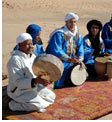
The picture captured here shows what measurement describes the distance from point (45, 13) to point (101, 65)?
60.8ft

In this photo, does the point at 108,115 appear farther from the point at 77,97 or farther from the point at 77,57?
the point at 77,57

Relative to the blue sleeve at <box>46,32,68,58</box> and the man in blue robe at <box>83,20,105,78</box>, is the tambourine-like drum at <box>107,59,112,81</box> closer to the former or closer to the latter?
the man in blue robe at <box>83,20,105,78</box>

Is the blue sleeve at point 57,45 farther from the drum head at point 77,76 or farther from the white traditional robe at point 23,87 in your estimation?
the white traditional robe at point 23,87

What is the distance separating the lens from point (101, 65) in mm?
7090

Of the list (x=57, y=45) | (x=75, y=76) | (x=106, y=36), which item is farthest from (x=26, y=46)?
(x=106, y=36)

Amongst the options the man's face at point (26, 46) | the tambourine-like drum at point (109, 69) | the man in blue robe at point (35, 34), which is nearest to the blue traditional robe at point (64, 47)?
the man in blue robe at point (35, 34)

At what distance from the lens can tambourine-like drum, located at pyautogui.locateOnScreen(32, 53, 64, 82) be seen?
4.92 m

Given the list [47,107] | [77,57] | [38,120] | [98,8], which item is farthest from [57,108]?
[98,8]

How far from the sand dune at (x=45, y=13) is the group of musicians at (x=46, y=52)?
6.26m

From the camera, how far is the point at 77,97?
5.87m

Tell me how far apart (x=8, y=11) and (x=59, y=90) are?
1861 cm

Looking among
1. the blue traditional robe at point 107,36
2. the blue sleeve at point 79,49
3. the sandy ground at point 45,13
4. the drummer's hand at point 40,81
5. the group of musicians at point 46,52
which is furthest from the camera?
the sandy ground at point 45,13

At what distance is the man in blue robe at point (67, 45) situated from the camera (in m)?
6.43

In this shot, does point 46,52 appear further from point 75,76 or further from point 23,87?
point 23,87
